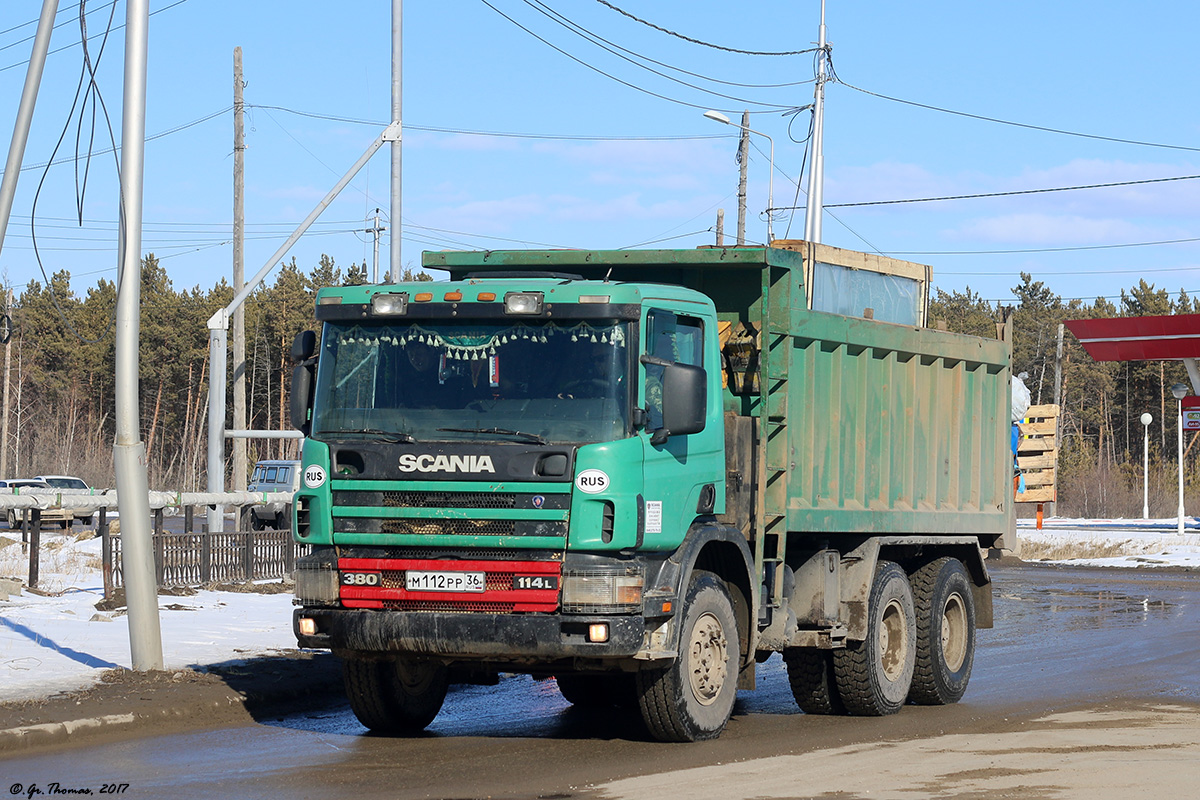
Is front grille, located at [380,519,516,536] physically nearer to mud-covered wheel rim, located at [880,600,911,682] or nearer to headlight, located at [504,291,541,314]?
headlight, located at [504,291,541,314]

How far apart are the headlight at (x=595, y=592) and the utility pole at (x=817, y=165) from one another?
65.6 ft

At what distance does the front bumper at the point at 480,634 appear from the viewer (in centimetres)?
843

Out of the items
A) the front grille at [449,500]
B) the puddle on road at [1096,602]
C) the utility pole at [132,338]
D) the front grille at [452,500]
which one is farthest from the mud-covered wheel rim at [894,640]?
the puddle on road at [1096,602]

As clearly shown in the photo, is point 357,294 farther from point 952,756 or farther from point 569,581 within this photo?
point 952,756

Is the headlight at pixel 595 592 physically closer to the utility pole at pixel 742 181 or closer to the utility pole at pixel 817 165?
the utility pole at pixel 817 165

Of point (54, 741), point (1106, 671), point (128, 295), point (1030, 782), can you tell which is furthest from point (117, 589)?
point (1030, 782)

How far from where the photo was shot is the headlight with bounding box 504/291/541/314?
8.80m

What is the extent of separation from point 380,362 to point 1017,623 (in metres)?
12.2

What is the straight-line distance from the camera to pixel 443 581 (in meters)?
8.64

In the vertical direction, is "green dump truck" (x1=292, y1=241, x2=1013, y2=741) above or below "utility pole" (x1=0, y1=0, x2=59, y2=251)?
below

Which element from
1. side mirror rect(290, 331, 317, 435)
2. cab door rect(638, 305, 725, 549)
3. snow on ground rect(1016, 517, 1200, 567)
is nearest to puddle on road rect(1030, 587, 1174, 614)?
snow on ground rect(1016, 517, 1200, 567)

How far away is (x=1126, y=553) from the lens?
35.2 meters

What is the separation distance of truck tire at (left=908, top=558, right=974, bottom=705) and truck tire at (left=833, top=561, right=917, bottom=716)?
0.56 feet

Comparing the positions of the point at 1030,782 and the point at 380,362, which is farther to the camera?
the point at 380,362
